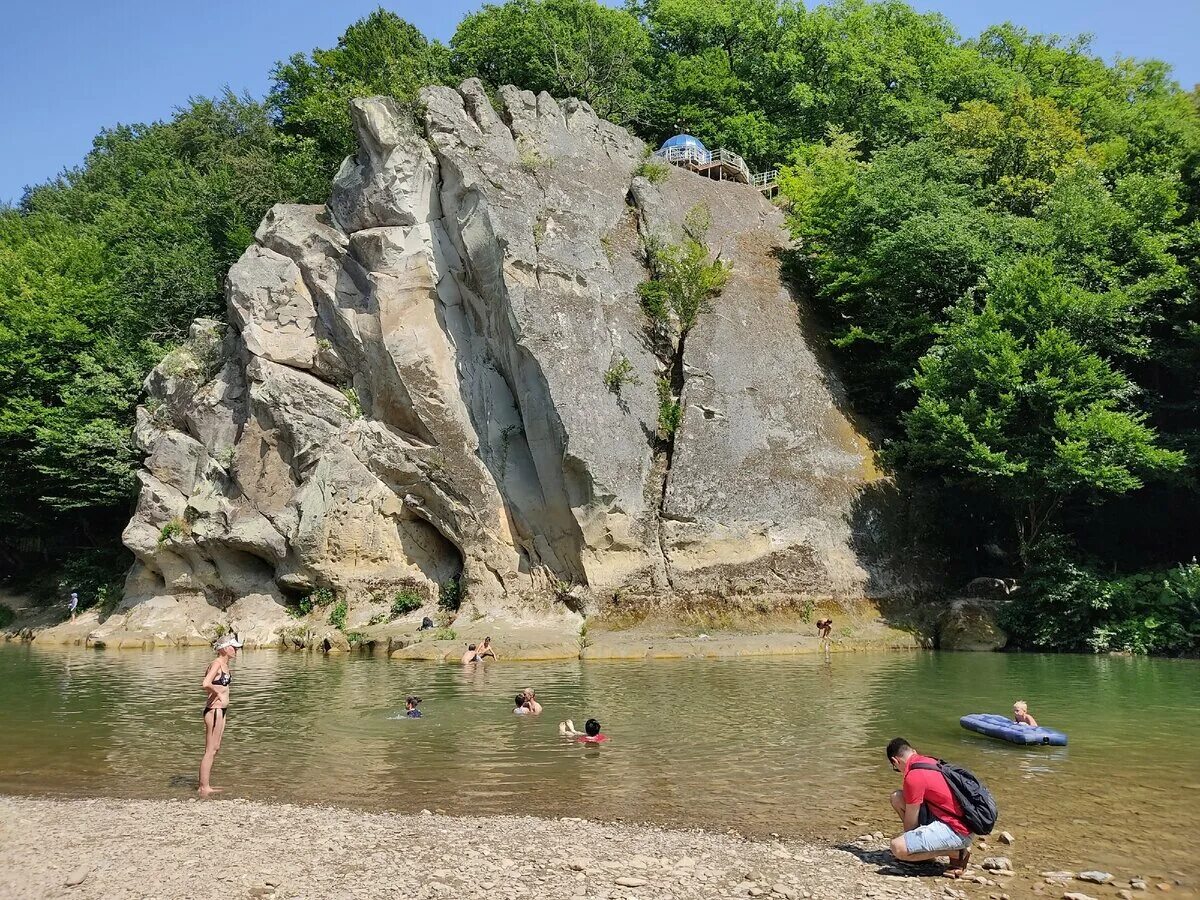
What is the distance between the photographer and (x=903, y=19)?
4819 centimetres

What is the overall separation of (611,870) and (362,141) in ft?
104

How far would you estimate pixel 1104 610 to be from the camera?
24.7 m

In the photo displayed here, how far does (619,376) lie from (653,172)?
41.1 feet

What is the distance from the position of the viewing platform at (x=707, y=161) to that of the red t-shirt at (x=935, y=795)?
36.9 metres

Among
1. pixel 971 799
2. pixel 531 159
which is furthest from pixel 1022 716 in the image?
pixel 531 159

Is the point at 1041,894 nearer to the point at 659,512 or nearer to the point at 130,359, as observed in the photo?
the point at 659,512

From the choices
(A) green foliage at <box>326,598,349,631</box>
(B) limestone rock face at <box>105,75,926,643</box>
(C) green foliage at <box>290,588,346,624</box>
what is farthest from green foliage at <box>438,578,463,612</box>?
(C) green foliage at <box>290,588,346,624</box>

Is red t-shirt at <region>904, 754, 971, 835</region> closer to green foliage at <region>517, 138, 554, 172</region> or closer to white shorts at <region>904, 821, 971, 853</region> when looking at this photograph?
white shorts at <region>904, 821, 971, 853</region>

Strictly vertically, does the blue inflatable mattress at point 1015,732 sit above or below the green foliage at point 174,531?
below

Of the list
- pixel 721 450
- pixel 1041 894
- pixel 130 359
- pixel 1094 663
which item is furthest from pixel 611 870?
pixel 130 359

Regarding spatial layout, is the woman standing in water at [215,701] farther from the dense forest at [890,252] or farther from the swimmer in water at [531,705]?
the dense forest at [890,252]

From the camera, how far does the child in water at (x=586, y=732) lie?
43.5 feet

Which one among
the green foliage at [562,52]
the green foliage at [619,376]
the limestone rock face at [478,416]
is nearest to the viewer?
the limestone rock face at [478,416]

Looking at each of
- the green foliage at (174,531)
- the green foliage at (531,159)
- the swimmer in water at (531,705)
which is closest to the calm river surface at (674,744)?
the swimmer in water at (531,705)
